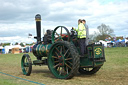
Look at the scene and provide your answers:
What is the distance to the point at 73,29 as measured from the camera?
6719 mm

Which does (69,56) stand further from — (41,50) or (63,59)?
(41,50)

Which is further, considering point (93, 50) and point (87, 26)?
point (87, 26)

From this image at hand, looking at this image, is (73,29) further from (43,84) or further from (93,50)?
(43,84)

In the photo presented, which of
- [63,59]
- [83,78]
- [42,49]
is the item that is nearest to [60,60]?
[63,59]

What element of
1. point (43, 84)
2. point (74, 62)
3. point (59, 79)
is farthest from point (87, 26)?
point (43, 84)

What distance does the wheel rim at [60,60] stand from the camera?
6.15 m

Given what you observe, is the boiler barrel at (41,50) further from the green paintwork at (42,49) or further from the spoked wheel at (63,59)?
the spoked wheel at (63,59)

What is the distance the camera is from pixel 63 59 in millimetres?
6199

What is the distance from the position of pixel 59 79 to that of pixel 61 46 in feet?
3.84

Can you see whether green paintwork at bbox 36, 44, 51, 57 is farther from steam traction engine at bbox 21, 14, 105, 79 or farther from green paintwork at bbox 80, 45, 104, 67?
green paintwork at bbox 80, 45, 104, 67

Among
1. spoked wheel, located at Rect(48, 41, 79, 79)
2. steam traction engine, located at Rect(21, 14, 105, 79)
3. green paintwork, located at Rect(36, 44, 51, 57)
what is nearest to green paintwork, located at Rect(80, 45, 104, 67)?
steam traction engine, located at Rect(21, 14, 105, 79)

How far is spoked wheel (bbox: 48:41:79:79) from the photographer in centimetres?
573

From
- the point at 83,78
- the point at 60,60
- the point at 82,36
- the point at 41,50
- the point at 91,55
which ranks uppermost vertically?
the point at 82,36

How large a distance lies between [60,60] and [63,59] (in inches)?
6.0
